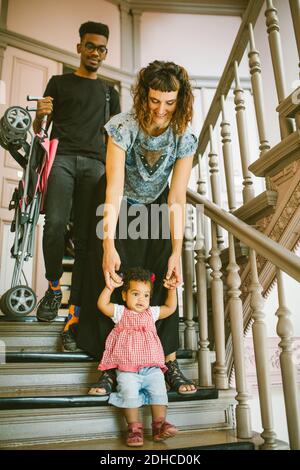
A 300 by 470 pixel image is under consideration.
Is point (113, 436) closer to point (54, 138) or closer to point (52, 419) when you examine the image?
point (52, 419)

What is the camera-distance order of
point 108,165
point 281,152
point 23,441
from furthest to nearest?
point 281,152 < point 108,165 < point 23,441

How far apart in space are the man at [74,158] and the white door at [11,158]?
5.40 ft

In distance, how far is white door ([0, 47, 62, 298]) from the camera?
360 cm

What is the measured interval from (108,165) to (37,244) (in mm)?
2382

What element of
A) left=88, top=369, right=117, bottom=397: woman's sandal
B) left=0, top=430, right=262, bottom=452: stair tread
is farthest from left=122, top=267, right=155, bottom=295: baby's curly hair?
left=0, top=430, right=262, bottom=452: stair tread

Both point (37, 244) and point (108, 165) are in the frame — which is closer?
point (108, 165)

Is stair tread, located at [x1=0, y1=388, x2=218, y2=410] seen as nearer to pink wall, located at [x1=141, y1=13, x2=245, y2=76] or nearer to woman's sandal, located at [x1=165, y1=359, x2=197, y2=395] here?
woman's sandal, located at [x1=165, y1=359, x2=197, y2=395]

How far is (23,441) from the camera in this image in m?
1.29

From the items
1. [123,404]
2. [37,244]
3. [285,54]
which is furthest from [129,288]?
[285,54]

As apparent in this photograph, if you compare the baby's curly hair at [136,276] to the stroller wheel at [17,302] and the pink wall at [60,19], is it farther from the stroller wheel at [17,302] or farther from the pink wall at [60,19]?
the pink wall at [60,19]

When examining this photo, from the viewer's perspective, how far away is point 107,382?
1.46m

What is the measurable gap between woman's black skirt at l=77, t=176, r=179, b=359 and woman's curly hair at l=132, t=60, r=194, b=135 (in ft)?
1.15

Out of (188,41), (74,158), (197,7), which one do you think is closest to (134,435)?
(74,158)

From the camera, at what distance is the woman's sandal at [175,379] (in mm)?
1525
